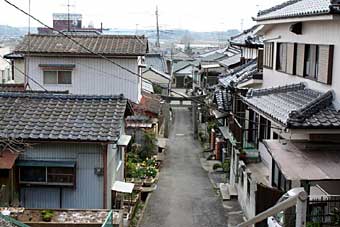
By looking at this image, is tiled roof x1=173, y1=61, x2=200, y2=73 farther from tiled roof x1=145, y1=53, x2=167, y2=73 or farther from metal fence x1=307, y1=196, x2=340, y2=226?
metal fence x1=307, y1=196, x2=340, y2=226

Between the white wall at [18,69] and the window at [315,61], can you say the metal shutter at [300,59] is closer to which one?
the window at [315,61]

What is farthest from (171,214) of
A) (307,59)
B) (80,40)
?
(80,40)

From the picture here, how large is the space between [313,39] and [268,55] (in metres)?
6.26

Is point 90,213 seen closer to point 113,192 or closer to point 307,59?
point 113,192

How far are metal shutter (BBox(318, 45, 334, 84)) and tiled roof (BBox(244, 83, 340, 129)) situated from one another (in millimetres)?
410

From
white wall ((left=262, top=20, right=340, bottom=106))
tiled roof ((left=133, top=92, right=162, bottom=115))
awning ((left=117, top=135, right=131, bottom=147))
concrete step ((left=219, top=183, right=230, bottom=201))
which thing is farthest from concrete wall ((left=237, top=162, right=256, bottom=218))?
tiled roof ((left=133, top=92, right=162, bottom=115))

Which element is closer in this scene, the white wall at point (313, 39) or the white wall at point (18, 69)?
the white wall at point (313, 39)

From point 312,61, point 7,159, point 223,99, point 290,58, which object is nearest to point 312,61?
point 312,61

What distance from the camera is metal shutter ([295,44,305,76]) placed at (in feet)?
49.1

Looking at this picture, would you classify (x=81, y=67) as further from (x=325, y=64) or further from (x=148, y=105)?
(x=325, y=64)

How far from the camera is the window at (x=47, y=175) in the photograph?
1461 centimetres

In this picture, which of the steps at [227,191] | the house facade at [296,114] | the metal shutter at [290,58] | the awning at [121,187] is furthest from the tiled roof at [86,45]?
the awning at [121,187]

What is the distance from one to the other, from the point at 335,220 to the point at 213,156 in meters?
19.7

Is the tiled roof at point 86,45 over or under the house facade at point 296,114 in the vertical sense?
over
